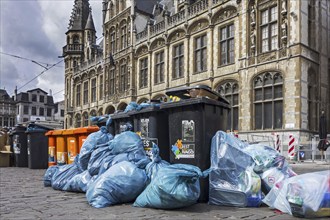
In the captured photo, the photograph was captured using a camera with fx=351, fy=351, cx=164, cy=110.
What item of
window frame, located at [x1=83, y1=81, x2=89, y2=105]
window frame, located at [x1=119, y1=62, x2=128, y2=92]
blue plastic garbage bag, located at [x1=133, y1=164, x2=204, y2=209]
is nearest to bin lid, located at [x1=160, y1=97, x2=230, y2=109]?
blue plastic garbage bag, located at [x1=133, y1=164, x2=204, y2=209]

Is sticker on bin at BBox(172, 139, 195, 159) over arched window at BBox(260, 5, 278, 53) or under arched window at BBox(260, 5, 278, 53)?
under

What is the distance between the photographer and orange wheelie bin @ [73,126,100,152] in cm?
957

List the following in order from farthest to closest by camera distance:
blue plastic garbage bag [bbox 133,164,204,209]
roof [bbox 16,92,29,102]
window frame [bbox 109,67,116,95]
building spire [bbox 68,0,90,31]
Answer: roof [bbox 16,92,29,102] → building spire [bbox 68,0,90,31] → window frame [bbox 109,67,116,95] → blue plastic garbage bag [bbox 133,164,204,209]

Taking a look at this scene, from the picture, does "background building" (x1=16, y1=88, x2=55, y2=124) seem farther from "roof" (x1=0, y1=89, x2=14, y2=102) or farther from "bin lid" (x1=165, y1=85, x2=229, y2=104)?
"bin lid" (x1=165, y1=85, x2=229, y2=104)

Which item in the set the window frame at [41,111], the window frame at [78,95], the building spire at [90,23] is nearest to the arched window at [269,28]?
the building spire at [90,23]

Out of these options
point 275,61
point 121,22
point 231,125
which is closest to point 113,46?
point 121,22

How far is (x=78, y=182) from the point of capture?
6418 mm

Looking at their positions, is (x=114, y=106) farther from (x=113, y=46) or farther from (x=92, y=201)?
(x=92, y=201)

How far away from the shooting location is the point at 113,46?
33.9 m

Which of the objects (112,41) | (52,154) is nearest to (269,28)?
(52,154)

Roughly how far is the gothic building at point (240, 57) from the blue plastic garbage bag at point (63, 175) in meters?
12.9

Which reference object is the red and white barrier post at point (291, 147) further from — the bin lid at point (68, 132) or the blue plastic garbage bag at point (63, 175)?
the blue plastic garbage bag at point (63, 175)

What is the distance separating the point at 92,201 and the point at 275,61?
15.2 metres

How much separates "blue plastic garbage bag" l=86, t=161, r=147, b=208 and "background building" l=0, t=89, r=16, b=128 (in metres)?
83.5
